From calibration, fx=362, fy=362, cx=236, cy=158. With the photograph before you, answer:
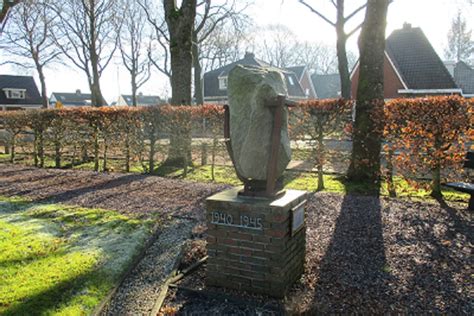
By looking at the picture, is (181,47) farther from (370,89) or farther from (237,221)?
(237,221)

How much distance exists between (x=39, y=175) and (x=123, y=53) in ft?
115

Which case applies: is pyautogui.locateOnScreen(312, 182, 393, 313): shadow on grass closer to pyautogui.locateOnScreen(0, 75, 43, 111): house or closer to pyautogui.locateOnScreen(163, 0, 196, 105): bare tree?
pyautogui.locateOnScreen(163, 0, 196, 105): bare tree

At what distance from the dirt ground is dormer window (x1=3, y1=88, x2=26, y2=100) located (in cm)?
4407

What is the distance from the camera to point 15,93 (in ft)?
147

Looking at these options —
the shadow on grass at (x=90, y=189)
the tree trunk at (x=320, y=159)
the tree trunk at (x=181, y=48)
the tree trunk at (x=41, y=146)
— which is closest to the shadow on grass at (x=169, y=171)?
the shadow on grass at (x=90, y=189)

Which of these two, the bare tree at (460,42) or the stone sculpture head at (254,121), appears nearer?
the stone sculpture head at (254,121)

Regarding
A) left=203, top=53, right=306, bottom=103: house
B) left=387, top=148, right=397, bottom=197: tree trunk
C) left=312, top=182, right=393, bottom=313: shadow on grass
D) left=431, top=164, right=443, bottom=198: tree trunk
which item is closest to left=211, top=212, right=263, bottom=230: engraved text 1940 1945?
left=312, top=182, right=393, bottom=313: shadow on grass

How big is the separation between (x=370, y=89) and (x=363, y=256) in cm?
482

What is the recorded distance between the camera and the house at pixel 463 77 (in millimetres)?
24539

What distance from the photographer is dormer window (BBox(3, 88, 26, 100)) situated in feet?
145

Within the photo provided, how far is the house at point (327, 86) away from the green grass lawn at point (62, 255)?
1973 inches

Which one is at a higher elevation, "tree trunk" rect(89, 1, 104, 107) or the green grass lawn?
"tree trunk" rect(89, 1, 104, 107)

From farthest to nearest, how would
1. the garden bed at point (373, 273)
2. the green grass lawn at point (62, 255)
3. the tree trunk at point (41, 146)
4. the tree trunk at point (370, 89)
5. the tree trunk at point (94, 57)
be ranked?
the tree trunk at point (94, 57) → the tree trunk at point (41, 146) → the tree trunk at point (370, 89) → the green grass lawn at point (62, 255) → the garden bed at point (373, 273)

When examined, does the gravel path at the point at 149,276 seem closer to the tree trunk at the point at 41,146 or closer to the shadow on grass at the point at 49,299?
the shadow on grass at the point at 49,299
